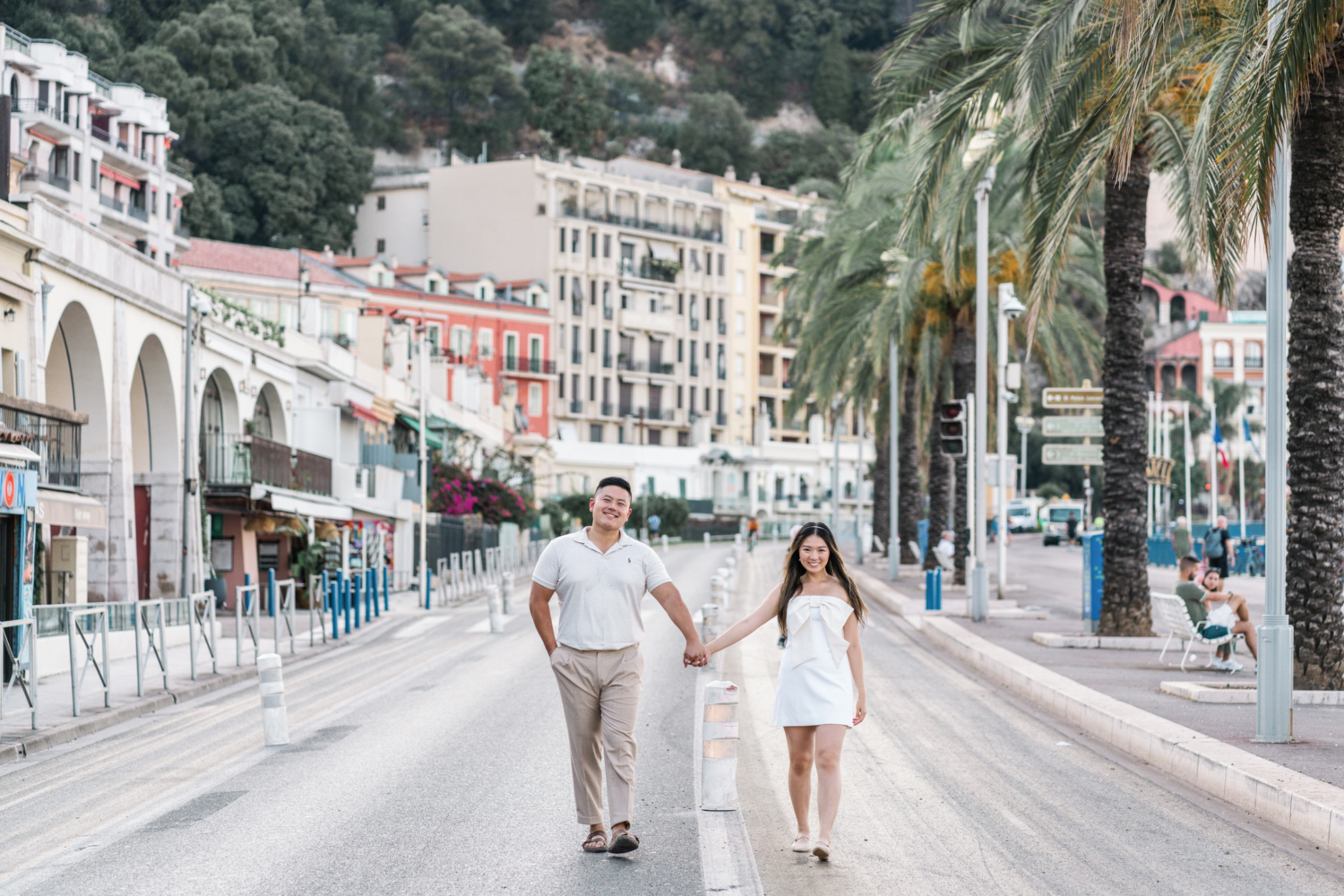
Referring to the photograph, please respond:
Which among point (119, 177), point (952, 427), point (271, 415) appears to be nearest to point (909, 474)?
point (271, 415)

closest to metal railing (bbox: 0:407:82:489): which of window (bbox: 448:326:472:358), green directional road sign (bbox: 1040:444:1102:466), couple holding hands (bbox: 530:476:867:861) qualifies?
couple holding hands (bbox: 530:476:867:861)

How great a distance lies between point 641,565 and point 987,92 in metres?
12.7

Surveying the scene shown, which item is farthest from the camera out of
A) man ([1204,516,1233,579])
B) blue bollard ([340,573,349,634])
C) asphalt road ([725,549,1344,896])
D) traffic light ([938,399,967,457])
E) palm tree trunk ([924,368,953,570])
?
palm tree trunk ([924,368,953,570])

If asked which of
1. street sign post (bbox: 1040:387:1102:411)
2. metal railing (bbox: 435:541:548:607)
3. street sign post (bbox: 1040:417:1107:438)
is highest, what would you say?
street sign post (bbox: 1040:387:1102:411)

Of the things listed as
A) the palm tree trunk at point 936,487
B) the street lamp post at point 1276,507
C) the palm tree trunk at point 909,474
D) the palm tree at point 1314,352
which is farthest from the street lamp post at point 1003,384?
the street lamp post at point 1276,507

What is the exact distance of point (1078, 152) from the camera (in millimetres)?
20188

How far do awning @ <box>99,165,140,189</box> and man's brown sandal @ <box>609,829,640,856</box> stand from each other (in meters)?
65.0

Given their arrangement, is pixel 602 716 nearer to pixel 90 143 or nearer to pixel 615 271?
pixel 90 143

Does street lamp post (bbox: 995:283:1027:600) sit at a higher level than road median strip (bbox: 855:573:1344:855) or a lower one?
higher

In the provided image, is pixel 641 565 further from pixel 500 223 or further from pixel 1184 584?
pixel 500 223

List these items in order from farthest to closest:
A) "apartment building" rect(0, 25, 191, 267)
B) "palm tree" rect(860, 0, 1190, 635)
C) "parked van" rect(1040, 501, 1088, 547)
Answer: "parked van" rect(1040, 501, 1088, 547) < "apartment building" rect(0, 25, 191, 267) < "palm tree" rect(860, 0, 1190, 635)

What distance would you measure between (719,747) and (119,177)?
6621 cm

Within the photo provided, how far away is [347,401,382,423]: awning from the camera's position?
156 ft

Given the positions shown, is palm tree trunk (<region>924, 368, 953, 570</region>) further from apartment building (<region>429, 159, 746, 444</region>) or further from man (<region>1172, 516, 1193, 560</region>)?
apartment building (<region>429, 159, 746, 444</region>)
